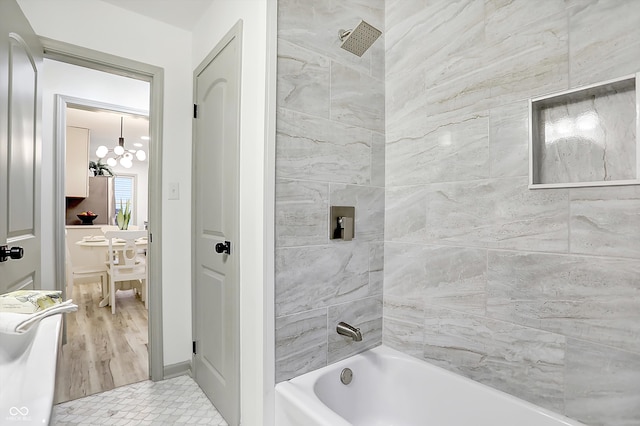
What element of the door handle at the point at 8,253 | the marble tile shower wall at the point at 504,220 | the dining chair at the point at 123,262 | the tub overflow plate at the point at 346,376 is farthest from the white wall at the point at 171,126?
the dining chair at the point at 123,262

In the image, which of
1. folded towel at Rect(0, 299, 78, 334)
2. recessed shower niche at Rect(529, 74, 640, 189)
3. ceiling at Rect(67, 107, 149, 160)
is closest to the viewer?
folded towel at Rect(0, 299, 78, 334)

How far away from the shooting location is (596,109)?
1121mm

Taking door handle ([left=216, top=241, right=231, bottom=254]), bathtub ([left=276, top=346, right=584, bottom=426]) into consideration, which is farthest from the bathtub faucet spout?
door handle ([left=216, top=241, right=231, bottom=254])

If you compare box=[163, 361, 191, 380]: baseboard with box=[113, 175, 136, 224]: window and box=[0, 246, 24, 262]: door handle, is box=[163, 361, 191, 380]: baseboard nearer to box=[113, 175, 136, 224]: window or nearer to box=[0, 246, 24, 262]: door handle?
box=[0, 246, 24, 262]: door handle

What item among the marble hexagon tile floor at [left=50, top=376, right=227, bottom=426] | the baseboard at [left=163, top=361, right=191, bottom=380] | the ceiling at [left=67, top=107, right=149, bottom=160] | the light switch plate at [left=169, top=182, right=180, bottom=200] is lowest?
the marble hexagon tile floor at [left=50, top=376, right=227, bottom=426]

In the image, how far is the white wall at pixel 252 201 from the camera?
142cm

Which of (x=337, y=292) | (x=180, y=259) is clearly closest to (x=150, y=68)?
(x=180, y=259)

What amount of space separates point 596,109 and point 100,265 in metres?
4.90

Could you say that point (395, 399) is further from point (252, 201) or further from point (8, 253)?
point (8, 253)

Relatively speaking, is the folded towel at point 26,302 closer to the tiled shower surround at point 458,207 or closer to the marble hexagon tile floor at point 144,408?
the tiled shower surround at point 458,207

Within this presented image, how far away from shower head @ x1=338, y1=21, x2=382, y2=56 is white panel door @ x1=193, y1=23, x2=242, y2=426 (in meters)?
0.56

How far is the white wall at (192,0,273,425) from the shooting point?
1418 millimetres

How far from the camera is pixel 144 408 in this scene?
191 centimetres

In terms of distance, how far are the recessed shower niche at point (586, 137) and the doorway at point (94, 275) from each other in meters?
1.77
